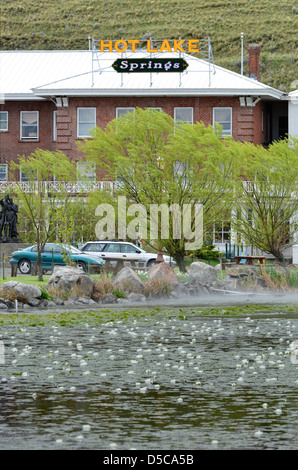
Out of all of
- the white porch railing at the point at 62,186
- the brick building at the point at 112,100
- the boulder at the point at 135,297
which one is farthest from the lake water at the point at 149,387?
the brick building at the point at 112,100

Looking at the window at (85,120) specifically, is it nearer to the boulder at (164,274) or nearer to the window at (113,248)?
the window at (113,248)

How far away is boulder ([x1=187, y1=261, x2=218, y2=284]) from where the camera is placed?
34.3 m

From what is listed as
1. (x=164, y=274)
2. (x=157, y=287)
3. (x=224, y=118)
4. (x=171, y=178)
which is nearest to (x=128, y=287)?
(x=157, y=287)

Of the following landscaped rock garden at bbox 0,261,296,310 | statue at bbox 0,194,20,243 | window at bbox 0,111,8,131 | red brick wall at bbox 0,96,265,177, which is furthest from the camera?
window at bbox 0,111,8,131

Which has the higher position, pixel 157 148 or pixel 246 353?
pixel 157 148

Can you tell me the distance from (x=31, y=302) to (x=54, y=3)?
340 ft

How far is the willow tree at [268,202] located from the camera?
1480 inches

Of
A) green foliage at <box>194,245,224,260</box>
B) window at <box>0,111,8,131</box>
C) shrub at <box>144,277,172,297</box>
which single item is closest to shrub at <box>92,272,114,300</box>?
shrub at <box>144,277,172,297</box>

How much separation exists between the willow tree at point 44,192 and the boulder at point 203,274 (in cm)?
529

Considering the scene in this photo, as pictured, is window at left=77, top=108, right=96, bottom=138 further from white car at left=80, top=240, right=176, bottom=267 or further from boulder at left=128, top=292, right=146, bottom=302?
boulder at left=128, top=292, right=146, bottom=302

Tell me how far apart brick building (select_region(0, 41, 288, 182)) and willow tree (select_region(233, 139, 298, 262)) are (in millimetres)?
19533
